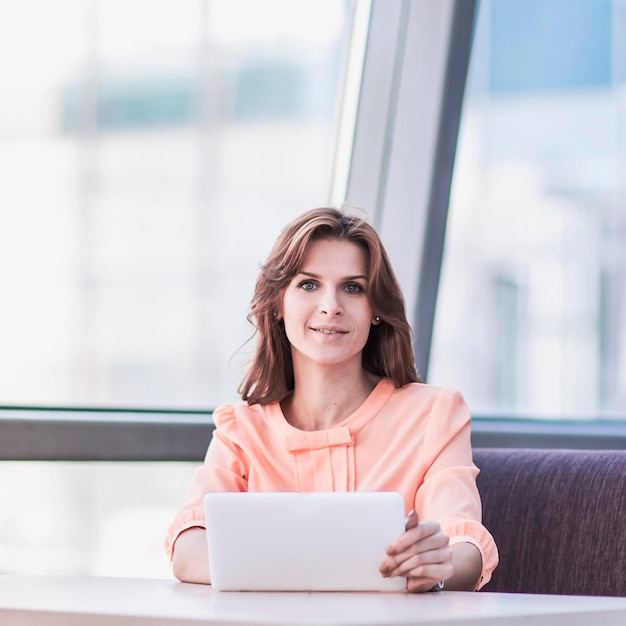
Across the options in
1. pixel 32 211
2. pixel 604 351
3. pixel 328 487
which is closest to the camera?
pixel 328 487

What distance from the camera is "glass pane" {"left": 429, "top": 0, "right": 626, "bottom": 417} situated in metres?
2.90

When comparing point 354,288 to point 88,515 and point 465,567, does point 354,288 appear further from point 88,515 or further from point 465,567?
point 88,515

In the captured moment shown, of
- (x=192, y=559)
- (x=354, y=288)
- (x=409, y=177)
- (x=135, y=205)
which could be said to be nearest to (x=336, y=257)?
(x=354, y=288)

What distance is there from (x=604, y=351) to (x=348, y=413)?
5.06 ft

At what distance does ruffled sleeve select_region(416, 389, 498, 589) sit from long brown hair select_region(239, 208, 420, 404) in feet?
0.53

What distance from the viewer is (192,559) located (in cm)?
156

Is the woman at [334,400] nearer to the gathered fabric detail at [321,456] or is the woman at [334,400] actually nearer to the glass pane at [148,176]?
the gathered fabric detail at [321,456]

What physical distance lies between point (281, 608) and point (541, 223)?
2.17 metres

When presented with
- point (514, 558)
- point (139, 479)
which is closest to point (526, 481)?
point (514, 558)

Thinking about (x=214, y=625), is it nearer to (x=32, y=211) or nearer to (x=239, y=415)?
(x=239, y=415)

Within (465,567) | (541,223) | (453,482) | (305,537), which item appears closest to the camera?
(305,537)

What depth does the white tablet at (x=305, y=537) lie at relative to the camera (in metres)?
1.26

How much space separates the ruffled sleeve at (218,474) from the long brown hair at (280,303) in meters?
0.09

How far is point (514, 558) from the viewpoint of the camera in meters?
1.85
